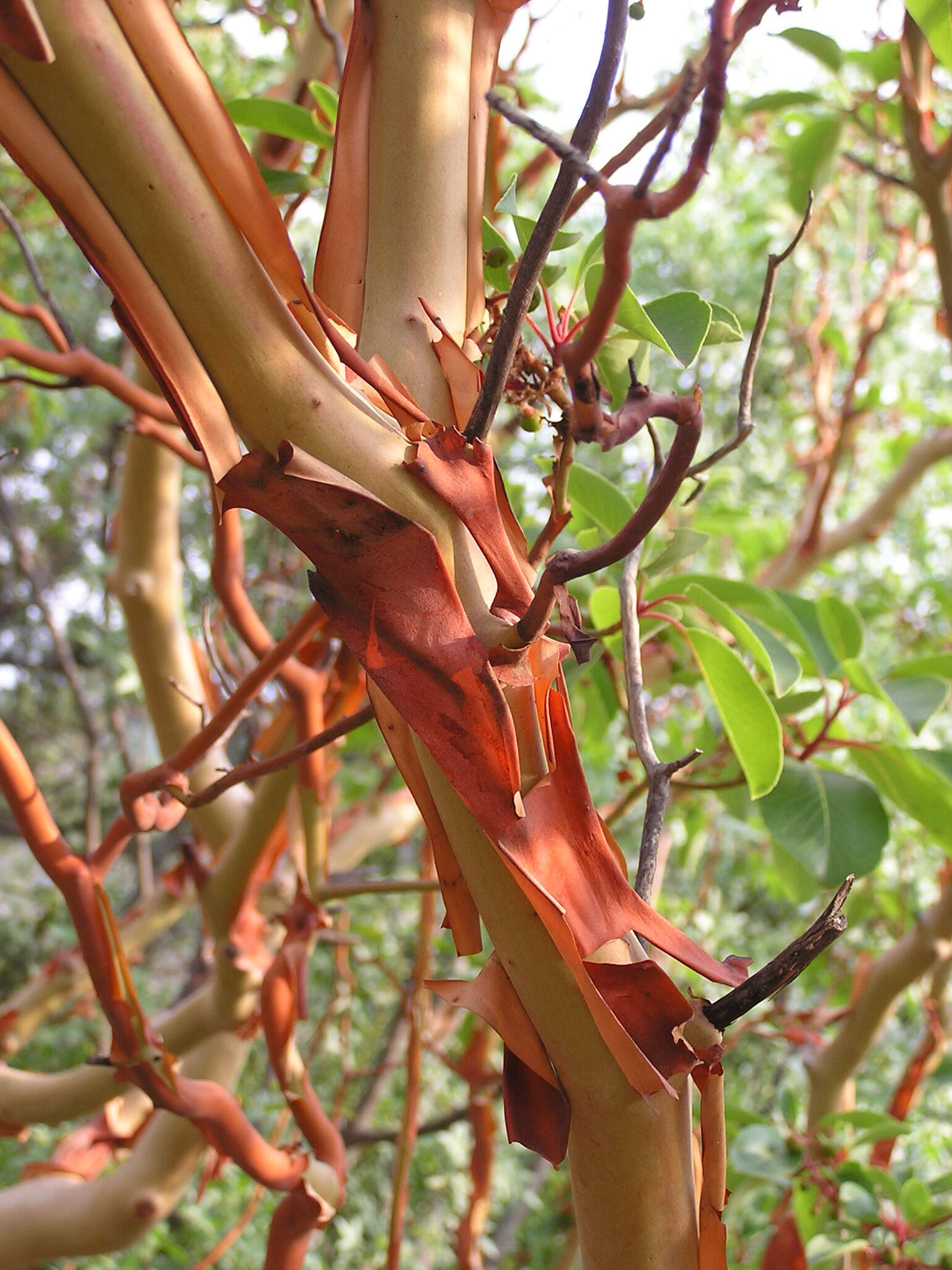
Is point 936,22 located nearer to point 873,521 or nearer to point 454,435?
point 454,435

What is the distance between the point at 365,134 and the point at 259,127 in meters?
0.24

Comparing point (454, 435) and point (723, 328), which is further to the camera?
point (723, 328)

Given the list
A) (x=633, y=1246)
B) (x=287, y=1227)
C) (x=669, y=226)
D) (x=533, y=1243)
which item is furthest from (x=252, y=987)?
(x=669, y=226)

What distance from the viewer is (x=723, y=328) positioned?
0.40 m

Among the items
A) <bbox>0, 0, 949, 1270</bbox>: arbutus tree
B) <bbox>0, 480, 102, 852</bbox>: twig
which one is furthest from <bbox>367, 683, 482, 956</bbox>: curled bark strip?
<bbox>0, 480, 102, 852</bbox>: twig

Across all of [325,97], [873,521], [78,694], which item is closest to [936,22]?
[325,97]

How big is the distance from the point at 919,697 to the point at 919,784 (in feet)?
0.28

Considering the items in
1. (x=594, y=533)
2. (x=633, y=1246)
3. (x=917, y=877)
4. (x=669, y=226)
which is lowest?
(x=633, y=1246)

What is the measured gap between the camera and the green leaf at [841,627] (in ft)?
1.97

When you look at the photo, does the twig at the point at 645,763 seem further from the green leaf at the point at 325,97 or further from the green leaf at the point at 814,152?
the green leaf at the point at 814,152

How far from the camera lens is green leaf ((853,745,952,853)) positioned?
20.5 inches

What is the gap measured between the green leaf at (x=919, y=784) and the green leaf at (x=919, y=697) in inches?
1.7

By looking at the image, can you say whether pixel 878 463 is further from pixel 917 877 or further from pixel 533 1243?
pixel 533 1243

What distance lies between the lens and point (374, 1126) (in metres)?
2.01
